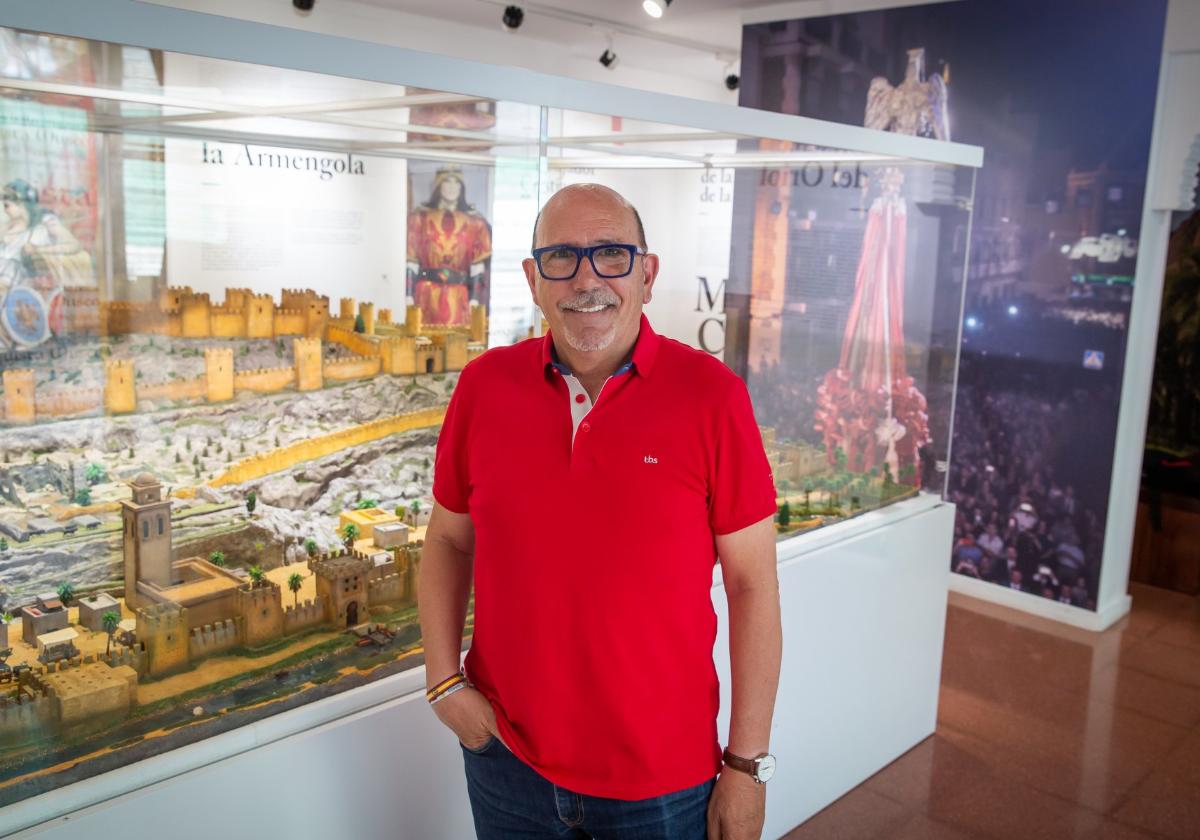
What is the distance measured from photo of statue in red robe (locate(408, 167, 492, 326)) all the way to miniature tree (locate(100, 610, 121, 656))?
2.90 ft

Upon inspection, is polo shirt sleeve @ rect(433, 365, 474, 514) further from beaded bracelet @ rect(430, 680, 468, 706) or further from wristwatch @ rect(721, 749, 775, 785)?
Result: wristwatch @ rect(721, 749, 775, 785)

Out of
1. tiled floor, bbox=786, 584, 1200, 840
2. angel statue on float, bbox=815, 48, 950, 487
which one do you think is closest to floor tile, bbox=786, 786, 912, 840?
tiled floor, bbox=786, 584, 1200, 840

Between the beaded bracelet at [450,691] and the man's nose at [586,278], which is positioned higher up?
the man's nose at [586,278]

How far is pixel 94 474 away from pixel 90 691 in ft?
1.22

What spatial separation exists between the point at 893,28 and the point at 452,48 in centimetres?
293

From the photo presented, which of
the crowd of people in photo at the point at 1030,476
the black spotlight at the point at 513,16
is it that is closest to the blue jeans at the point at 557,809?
the crowd of people in photo at the point at 1030,476

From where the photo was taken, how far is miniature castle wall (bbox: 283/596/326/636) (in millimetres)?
2115

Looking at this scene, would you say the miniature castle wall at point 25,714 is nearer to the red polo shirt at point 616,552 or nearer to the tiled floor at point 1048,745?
the red polo shirt at point 616,552

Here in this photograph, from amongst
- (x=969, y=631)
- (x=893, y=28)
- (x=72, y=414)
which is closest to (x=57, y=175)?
(x=72, y=414)

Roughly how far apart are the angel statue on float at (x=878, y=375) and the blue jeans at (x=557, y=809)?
A: 2.16 m

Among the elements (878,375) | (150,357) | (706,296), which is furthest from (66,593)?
(878,375)

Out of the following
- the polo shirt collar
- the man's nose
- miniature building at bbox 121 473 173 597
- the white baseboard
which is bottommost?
the white baseboard

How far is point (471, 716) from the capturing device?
1705mm

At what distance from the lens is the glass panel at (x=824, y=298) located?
333 centimetres
